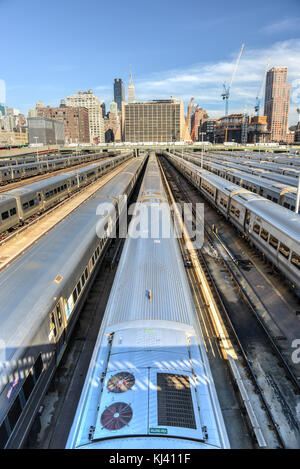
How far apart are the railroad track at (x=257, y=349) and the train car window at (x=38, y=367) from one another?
25.6 ft

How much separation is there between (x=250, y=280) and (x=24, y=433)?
14666mm

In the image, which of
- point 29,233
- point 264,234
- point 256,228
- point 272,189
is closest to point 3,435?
point 29,233

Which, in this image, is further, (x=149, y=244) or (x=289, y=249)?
(x=289, y=249)

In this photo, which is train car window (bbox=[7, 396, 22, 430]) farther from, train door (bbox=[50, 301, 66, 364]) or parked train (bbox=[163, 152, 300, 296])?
parked train (bbox=[163, 152, 300, 296])

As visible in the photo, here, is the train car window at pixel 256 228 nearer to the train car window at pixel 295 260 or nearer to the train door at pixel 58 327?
the train car window at pixel 295 260

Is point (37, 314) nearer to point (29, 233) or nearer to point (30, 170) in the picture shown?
point (29, 233)

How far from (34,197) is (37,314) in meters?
→ 21.7

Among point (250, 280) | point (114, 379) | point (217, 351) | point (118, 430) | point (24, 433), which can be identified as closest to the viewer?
point (118, 430)

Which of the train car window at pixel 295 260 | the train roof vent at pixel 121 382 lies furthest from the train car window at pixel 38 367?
the train car window at pixel 295 260

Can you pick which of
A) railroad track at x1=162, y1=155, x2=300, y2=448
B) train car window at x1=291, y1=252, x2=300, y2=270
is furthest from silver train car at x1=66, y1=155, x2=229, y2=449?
train car window at x1=291, y1=252, x2=300, y2=270
